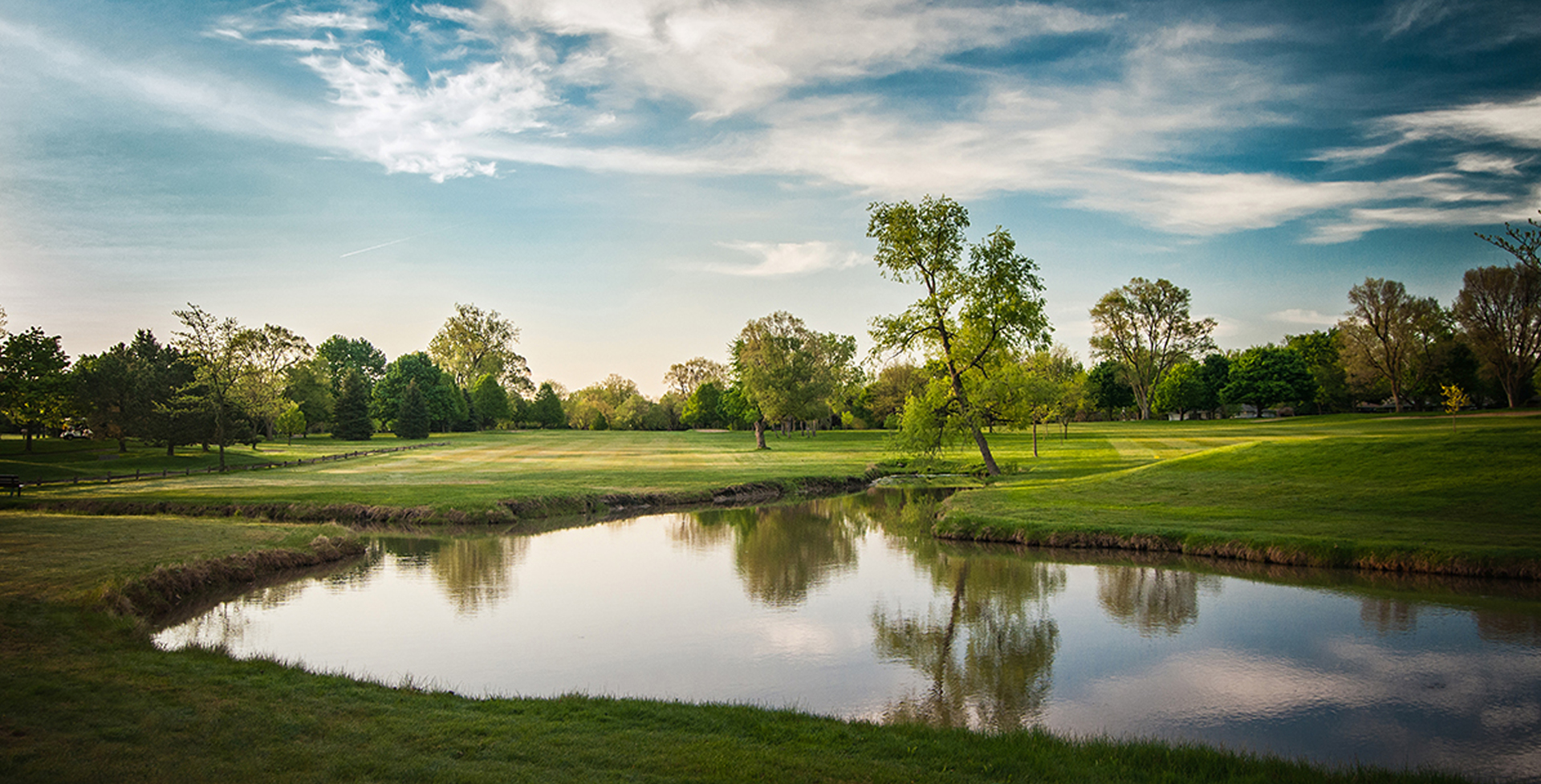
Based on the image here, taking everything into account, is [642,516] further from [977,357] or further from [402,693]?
[402,693]

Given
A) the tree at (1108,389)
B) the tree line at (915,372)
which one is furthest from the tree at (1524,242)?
the tree at (1108,389)

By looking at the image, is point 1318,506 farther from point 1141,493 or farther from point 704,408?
point 704,408

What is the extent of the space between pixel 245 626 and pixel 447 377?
91173mm

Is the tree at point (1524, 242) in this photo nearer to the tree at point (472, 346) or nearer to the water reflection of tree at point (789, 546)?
the water reflection of tree at point (789, 546)

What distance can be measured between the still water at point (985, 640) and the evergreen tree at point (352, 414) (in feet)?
221

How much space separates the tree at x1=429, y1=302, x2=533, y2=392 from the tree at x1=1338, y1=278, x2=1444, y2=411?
99276mm

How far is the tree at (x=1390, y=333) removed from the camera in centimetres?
6500

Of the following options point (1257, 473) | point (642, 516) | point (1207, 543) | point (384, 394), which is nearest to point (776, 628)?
point (1207, 543)

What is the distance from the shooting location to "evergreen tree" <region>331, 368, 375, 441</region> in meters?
80.1

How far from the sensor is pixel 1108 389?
330ft

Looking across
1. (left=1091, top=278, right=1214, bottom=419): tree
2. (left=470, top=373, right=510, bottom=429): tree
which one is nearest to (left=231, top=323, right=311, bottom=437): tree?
(left=470, top=373, right=510, bottom=429): tree

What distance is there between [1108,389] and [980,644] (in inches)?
3814

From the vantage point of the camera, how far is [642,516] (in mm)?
32062

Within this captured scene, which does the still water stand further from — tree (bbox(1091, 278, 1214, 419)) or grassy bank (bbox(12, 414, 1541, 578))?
tree (bbox(1091, 278, 1214, 419))
